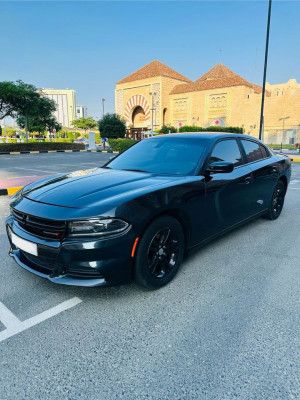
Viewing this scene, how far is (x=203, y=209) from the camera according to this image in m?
3.13

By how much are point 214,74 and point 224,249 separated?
215 ft

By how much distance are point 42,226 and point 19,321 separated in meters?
0.76

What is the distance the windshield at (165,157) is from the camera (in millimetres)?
3319

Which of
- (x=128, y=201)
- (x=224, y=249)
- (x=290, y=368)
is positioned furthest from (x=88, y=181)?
(x=290, y=368)

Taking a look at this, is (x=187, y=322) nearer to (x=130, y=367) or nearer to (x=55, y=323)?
(x=130, y=367)

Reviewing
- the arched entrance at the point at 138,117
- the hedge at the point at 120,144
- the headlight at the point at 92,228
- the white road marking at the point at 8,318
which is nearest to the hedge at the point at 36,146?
the hedge at the point at 120,144

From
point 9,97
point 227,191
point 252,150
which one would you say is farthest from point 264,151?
point 9,97

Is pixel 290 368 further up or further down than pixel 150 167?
further down

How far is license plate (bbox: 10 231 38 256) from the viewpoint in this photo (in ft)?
8.02

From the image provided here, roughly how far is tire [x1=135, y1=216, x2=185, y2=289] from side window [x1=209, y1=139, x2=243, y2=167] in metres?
1.05

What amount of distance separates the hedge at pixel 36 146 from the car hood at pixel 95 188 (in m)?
28.0

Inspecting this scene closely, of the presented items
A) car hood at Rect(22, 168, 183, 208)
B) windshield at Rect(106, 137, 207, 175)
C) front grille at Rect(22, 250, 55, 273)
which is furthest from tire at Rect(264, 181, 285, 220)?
front grille at Rect(22, 250, 55, 273)

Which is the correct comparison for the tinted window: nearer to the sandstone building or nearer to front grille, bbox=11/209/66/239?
front grille, bbox=11/209/66/239

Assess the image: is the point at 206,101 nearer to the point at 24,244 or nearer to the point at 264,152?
the point at 264,152
